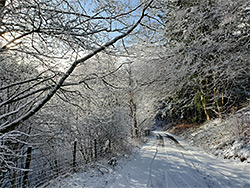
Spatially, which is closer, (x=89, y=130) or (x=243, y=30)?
(x=243, y=30)

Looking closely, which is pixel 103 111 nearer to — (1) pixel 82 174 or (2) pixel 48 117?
(2) pixel 48 117

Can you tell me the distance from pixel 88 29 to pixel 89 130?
21.7 feet

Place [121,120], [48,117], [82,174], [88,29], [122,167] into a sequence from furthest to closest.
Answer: [121,120]
[48,117]
[122,167]
[82,174]
[88,29]

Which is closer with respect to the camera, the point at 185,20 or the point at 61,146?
the point at 185,20

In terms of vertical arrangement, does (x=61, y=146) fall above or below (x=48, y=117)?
below

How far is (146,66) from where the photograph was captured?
607 cm

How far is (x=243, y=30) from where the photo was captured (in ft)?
15.6

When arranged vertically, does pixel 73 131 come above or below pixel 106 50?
below

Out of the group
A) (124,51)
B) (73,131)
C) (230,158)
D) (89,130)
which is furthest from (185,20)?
(73,131)

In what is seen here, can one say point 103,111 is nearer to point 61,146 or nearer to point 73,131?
point 73,131

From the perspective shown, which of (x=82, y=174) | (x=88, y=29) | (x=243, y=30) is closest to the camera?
(x=88, y=29)

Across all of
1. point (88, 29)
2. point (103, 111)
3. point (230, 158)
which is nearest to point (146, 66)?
point (88, 29)

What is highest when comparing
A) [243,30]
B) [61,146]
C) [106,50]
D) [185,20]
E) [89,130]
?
[185,20]

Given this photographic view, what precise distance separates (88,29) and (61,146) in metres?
7.03
